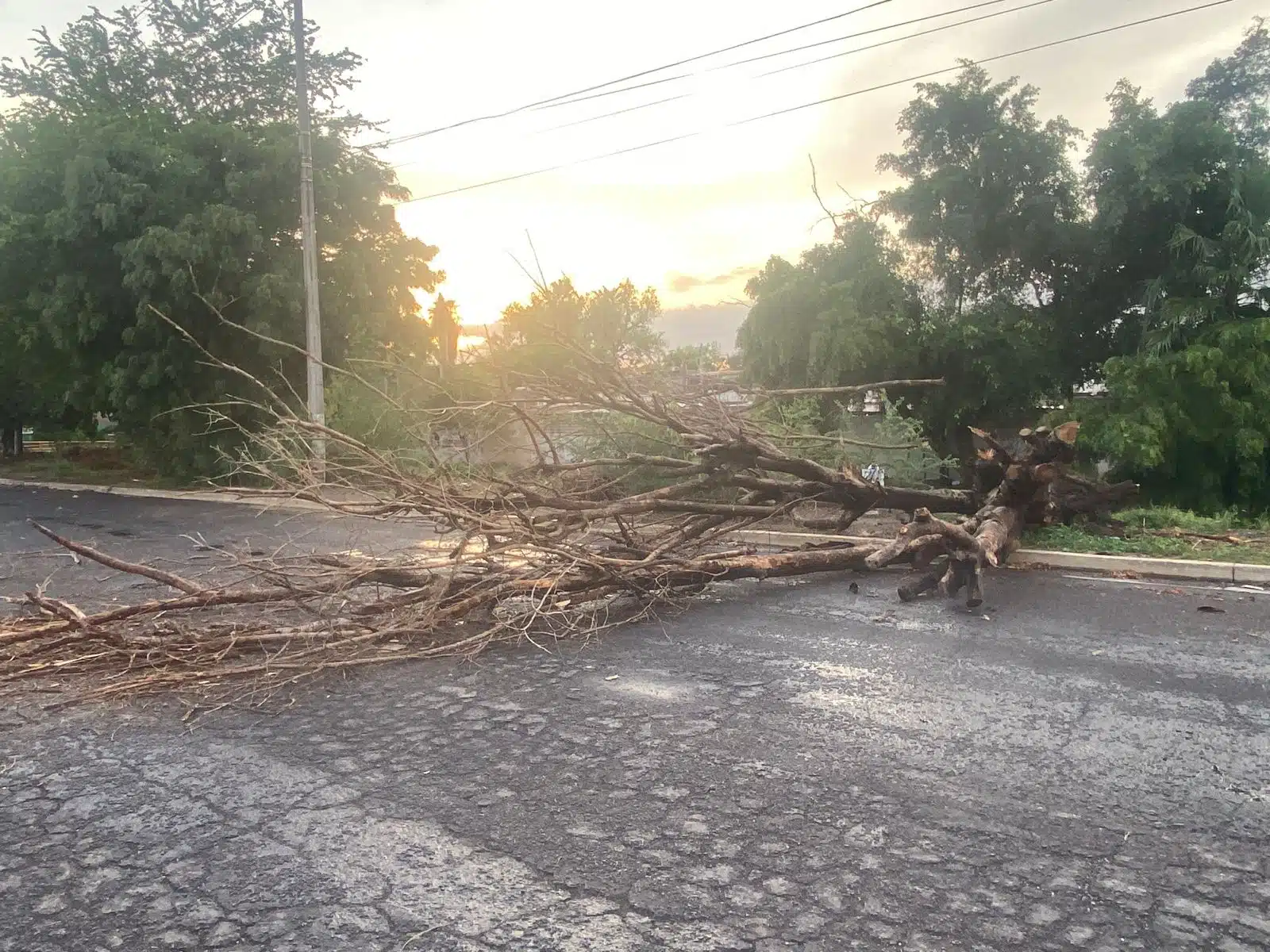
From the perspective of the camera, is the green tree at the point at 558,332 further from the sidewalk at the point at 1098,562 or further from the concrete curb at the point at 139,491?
the concrete curb at the point at 139,491

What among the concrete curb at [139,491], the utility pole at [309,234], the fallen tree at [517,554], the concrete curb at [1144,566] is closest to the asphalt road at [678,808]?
the fallen tree at [517,554]

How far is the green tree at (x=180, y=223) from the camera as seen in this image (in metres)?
17.3

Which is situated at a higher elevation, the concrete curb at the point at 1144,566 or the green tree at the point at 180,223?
the green tree at the point at 180,223

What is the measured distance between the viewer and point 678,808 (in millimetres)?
2881

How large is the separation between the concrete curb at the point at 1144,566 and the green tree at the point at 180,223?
13.3m

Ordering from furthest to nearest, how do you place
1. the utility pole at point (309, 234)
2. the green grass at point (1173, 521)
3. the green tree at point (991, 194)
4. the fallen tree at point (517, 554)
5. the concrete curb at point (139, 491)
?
the green tree at point (991, 194) < the concrete curb at point (139, 491) < the utility pole at point (309, 234) < the green grass at point (1173, 521) < the fallen tree at point (517, 554)

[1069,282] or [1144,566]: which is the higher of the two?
[1069,282]

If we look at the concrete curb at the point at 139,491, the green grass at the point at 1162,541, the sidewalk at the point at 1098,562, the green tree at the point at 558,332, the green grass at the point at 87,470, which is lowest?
the concrete curb at the point at 139,491

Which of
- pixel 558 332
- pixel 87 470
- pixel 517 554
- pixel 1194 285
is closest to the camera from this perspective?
pixel 517 554

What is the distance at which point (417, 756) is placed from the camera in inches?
133

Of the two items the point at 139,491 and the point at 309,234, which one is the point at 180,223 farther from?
the point at 139,491

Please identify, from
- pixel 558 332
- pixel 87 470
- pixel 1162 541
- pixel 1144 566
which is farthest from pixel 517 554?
pixel 87 470

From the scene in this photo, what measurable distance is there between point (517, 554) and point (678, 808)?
2.92 meters

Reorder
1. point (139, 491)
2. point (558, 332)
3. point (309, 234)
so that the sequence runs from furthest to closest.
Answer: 1. point (139, 491)
2. point (309, 234)
3. point (558, 332)
